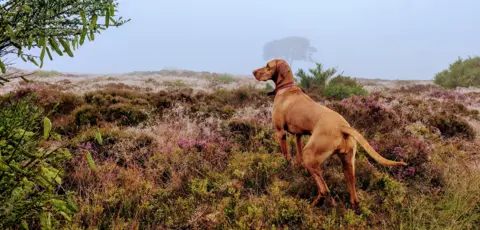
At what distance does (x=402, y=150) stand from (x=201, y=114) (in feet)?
16.2

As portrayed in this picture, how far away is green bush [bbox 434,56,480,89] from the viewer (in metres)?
20.2

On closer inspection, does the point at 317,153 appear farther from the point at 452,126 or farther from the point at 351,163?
the point at 452,126

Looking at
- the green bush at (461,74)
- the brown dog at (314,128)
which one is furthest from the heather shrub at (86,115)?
the green bush at (461,74)

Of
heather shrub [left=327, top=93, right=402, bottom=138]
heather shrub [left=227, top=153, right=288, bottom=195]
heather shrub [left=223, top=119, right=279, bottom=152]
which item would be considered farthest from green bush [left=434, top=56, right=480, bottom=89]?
heather shrub [left=227, top=153, right=288, bottom=195]

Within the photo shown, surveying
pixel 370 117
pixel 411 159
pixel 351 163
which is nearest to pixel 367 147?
pixel 351 163

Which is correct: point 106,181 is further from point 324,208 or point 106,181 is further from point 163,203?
point 324,208

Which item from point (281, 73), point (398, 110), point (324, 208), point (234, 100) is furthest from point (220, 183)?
point (234, 100)

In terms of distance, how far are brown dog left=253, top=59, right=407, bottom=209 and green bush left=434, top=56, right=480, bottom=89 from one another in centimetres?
2190

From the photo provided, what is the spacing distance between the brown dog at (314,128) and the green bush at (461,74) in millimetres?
21904

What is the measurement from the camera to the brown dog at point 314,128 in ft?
10.5

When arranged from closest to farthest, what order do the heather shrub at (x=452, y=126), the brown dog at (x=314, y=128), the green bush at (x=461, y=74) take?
the brown dog at (x=314, y=128) < the heather shrub at (x=452, y=126) < the green bush at (x=461, y=74)

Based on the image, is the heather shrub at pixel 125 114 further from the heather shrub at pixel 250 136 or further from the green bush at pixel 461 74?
the green bush at pixel 461 74

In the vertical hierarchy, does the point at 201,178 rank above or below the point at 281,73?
below

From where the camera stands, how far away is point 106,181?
4090mm
